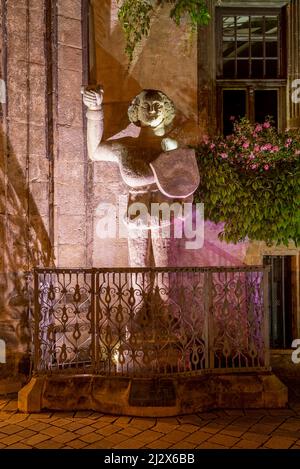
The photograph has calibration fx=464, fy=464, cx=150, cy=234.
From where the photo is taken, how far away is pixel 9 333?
6020mm

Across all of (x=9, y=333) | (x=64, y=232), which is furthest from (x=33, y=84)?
(x=9, y=333)

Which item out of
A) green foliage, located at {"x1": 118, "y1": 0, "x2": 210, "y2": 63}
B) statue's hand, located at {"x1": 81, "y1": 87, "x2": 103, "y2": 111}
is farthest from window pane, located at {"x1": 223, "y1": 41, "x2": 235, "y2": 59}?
statue's hand, located at {"x1": 81, "y1": 87, "x2": 103, "y2": 111}

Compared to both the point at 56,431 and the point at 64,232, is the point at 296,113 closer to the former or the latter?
the point at 64,232

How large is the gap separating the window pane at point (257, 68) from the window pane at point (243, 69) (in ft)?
0.31

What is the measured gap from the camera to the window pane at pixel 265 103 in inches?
294

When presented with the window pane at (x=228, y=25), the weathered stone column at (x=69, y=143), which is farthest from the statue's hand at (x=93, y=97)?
the window pane at (x=228, y=25)

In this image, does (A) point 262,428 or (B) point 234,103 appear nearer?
(A) point 262,428

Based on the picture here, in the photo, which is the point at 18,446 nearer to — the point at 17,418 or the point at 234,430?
the point at 17,418

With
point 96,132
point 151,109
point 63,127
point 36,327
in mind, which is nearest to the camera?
point 36,327

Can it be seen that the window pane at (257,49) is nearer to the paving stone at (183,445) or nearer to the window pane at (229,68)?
the window pane at (229,68)

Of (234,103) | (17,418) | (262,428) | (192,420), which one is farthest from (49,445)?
(234,103)

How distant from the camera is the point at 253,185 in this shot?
6.23 meters

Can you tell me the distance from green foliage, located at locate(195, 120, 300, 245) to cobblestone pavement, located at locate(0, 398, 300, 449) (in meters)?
2.38

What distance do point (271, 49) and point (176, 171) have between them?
3.48 m
